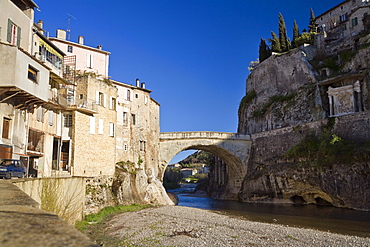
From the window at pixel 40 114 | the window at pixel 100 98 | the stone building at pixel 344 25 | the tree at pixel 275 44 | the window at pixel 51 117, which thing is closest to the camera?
the window at pixel 40 114

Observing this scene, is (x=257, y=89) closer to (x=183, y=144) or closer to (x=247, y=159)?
(x=247, y=159)

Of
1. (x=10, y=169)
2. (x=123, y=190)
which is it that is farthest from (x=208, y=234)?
(x=123, y=190)

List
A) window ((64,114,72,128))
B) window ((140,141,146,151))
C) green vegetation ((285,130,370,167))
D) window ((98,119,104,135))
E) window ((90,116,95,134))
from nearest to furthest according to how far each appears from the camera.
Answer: window ((64,114,72,128)), window ((90,116,95,134)), window ((98,119,104,135)), green vegetation ((285,130,370,167)), window ((140,141,146,151))

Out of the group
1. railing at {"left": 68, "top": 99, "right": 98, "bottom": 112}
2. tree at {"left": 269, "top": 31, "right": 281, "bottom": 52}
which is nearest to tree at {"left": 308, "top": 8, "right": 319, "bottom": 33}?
tree at {"left": 269, "top": 31, "right": 281, "bottom": 52}

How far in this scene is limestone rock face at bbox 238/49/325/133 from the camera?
5047cm

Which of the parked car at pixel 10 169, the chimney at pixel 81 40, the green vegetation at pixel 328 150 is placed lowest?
the parked car at pixel 10 169

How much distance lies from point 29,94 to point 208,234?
16723 millimetres

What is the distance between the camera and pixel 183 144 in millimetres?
50531

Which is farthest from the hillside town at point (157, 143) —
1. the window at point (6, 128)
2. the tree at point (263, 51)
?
the tree at point (263, 51)

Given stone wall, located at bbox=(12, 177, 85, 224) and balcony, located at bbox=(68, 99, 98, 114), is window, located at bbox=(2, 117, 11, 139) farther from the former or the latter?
balcony, located at bbox=(68, 99, 98, 114)

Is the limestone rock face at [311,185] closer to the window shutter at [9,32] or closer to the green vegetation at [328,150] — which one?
the green vegetation at [328,150]

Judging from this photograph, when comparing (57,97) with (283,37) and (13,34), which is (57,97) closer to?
(13,34)

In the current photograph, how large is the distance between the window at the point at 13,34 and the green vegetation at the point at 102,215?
14.7m

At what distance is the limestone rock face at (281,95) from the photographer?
5047 cm
